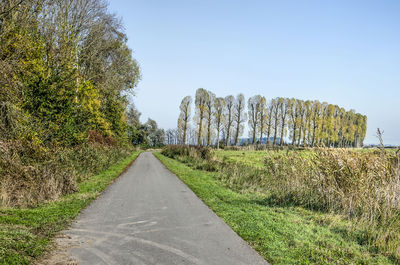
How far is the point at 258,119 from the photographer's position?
5756 centimetres

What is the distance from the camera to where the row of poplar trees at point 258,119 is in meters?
52.3

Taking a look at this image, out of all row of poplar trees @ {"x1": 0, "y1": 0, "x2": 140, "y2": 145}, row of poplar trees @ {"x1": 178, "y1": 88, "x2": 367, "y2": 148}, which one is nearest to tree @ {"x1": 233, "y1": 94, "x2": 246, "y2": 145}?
row of poplar trees @ {"x1": 178, "y1": 88, "x2": 367, "y2": 148}

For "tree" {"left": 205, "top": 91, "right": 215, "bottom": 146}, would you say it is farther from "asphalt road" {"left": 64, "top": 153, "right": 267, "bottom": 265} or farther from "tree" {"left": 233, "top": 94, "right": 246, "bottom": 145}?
"asphalt road" {"left": 64, "top": 153, "right": 267, "bottom": 265}

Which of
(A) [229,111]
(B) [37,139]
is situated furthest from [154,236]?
(A) [229,111]

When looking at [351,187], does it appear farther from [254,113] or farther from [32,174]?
[254,113]

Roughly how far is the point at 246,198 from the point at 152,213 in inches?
158

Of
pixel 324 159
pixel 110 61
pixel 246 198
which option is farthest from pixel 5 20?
pixel 110 61

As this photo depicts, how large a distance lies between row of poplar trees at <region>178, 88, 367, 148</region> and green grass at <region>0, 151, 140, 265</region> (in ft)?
134

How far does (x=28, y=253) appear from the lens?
426 cm

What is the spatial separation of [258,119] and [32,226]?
5484 centimetres

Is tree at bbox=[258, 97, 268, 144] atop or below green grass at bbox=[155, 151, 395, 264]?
atop

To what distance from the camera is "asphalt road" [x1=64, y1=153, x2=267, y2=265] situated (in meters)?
4.32

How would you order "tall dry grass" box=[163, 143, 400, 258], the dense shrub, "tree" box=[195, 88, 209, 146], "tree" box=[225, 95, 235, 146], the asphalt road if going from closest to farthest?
the asphalt road < "tall dry grass" box=[163, 143, 400, 258] < the dense shrub < "tree" box=[195, 88, 209, 146] < "tree" box=[225, 95, 235, 146]

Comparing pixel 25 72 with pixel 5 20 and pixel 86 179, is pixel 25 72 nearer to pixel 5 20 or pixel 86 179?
pixel 5 20
